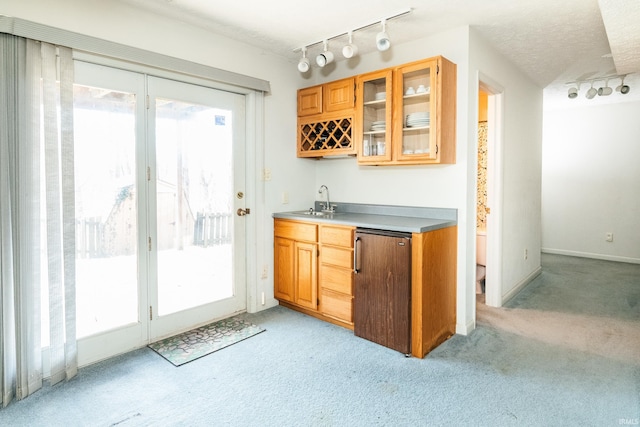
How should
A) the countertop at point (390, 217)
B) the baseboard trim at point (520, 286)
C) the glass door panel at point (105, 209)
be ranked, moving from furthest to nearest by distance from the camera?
the baseboard trim at point (520, 286), the countertop at point (390, 217), the glass door panel at point (105, 209)

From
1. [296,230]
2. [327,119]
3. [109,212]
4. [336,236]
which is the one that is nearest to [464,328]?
[336,236]

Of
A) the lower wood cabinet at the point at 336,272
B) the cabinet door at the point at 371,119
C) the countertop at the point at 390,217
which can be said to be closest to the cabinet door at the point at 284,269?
the countertop at the point at 390,217

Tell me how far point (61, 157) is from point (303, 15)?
1893mm

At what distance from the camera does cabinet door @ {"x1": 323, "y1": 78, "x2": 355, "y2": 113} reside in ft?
10.6

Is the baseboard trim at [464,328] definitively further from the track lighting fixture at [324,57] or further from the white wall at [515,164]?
the track lighting fixture at [324,57]

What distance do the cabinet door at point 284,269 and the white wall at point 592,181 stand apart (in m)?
5.00

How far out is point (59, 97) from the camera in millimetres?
2186

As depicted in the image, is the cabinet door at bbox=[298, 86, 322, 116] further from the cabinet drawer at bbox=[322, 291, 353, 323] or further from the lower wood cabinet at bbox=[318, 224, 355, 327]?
the cabinet drawer at bbox=[322, 291, 353, 323]

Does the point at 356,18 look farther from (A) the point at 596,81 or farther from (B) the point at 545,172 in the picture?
(B) the point at 545,172

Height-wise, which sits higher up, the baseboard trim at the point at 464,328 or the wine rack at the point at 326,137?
the wine rack at the point at 326,137

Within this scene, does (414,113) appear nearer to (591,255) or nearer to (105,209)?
(105,209)

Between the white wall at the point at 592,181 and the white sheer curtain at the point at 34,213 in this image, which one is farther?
the white wall at the point at 592,181

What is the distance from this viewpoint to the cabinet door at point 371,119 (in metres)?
3.11

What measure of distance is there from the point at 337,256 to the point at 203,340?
4.03ft
